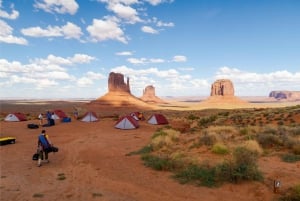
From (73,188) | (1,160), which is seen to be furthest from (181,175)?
(1,160)

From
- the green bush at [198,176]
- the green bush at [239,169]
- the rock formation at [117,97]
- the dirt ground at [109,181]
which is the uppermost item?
the rock formation at [117,97]

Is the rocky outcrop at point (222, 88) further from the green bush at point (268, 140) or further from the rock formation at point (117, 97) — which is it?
the green bush at point (268, 140)

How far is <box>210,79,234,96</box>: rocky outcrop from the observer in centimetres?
13350

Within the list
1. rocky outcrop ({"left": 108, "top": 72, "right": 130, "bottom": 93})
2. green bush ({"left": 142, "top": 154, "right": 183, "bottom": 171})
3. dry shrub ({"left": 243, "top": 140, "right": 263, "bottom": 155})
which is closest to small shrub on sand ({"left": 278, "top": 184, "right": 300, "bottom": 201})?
green bush ({"left": 142, "top": 154, "right": 183, "bottom": 171})

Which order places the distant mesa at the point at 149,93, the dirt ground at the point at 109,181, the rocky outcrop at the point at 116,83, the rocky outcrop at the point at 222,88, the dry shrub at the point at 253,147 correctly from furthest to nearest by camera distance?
the distant mesa at the point at 149,93 → the rocky outcrop at the point at 222,88 → the rocky outcrop at the point at 116,83 → the dry shrub at the point at 253,147 → the dirt ground at the point at 109,181

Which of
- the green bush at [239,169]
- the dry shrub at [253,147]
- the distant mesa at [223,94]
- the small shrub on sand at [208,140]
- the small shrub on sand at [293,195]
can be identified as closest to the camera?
the small shrub on sand at [293,195]

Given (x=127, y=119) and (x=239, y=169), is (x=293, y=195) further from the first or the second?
(x=127, y=119)

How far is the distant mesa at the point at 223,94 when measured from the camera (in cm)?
12782

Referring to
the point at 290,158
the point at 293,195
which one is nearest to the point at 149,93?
the point at 290,158

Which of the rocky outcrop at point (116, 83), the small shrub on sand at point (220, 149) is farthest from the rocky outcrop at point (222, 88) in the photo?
the small shrub on sand at point (220, 149)

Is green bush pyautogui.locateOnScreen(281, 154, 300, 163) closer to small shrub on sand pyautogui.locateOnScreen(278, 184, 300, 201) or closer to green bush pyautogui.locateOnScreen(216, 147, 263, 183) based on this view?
green bush pyautogui.locateOnScreen(216, 147, 263, 183)

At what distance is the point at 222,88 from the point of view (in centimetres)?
13450

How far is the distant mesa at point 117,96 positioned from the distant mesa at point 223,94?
3632 cm

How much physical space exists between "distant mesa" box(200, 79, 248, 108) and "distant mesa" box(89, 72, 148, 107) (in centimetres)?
3632
